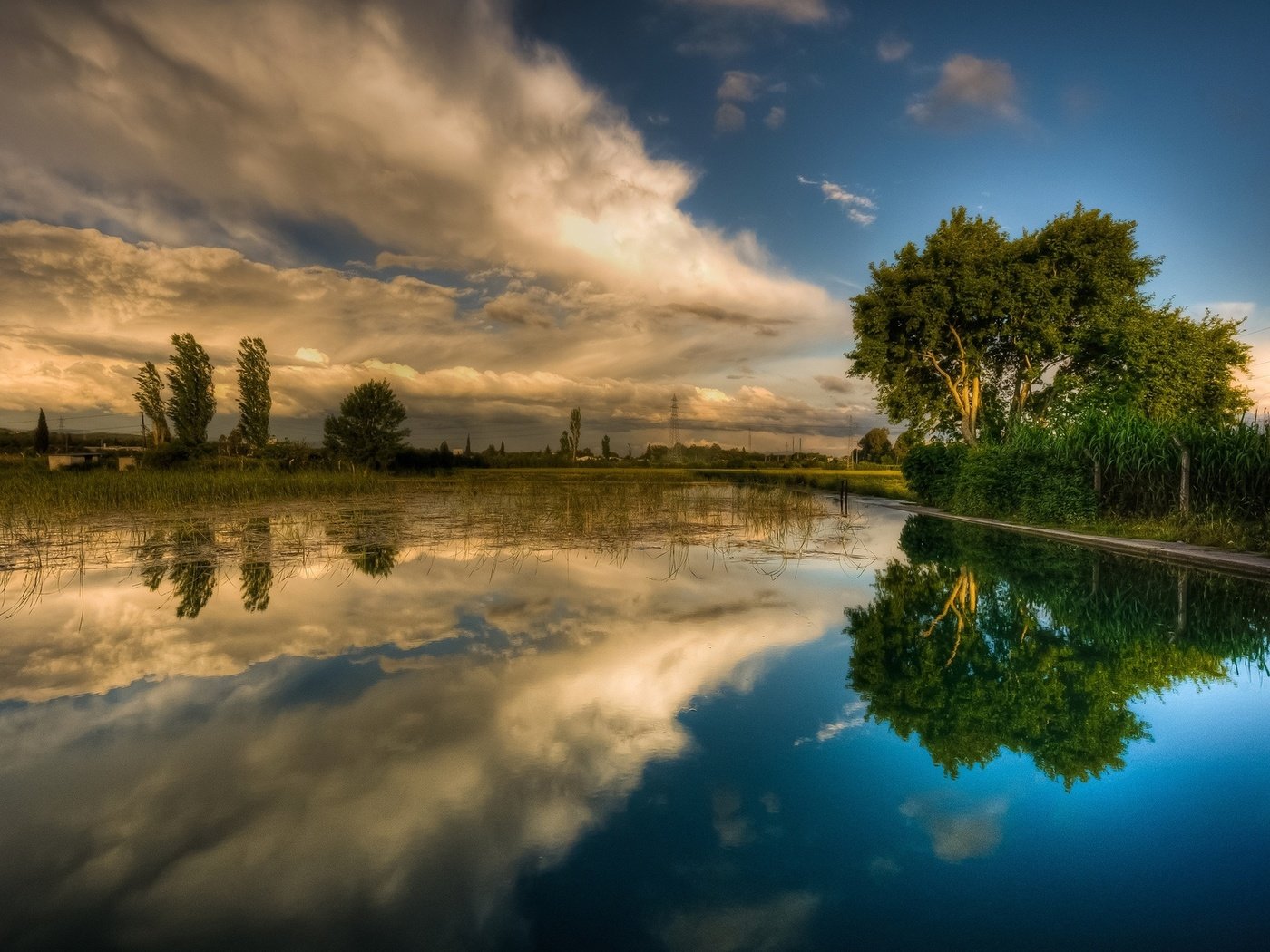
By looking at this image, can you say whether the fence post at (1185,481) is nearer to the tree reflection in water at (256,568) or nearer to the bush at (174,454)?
the tree reflection in water at (256,568)

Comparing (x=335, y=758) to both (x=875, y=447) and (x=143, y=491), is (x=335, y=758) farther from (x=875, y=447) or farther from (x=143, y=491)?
(x=875, y=447)

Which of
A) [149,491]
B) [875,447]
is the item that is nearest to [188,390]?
[149,491]

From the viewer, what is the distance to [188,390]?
41688mm

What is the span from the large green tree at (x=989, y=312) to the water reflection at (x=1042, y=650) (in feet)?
51.8

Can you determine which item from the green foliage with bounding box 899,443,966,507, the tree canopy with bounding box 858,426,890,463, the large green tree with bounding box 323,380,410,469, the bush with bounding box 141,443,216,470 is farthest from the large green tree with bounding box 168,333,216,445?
the tree canopy with bounding box 858,426,890,463

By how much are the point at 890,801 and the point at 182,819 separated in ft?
11.8

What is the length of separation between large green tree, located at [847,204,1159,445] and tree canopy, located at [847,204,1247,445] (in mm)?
43

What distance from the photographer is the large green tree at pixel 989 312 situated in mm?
23016

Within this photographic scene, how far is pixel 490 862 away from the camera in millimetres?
2727

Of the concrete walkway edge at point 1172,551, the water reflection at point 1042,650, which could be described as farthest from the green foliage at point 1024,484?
the water reflection at point 1042,650

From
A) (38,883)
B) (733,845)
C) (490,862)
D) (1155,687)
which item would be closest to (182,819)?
(38,883)

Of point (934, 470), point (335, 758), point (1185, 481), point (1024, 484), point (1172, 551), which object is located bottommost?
point (335, 758)

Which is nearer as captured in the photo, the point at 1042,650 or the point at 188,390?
the point at 1042,650

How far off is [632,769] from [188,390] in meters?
48.9
